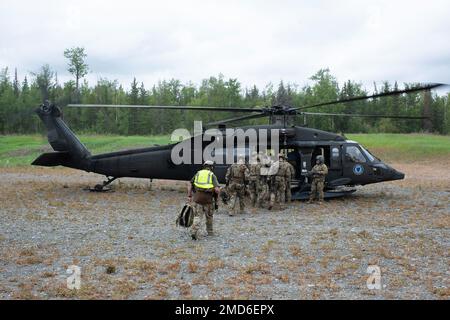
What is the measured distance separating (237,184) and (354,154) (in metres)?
4.62

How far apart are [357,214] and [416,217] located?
149cm

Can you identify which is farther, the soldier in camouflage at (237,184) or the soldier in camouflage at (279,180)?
the soldier in camouflage at (279,180)

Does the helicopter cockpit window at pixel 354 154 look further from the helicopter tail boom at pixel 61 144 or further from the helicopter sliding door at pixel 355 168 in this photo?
the helicopter tail boom at pixel 61 144

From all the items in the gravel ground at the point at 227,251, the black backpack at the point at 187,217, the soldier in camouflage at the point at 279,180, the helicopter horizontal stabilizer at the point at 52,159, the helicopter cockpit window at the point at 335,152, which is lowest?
the gravel ground at the point at 227,251

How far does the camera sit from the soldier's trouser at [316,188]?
49.2 ft

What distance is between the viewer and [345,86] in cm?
7219

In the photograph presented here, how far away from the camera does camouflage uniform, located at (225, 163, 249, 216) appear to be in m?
13.3

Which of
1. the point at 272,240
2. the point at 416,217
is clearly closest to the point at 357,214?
the point at 416,217

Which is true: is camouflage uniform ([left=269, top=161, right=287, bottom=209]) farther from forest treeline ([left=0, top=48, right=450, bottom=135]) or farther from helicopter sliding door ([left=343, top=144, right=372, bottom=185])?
forest treeline ([left=0, top=48, right=450, bottom=135])

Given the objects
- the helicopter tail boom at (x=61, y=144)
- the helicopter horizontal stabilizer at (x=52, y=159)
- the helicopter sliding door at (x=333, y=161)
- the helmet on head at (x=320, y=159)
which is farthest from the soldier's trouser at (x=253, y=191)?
the helicopter horizontal stabilizer at (x=52, y=159)

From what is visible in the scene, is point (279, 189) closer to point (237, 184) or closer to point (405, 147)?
point (237, 184)

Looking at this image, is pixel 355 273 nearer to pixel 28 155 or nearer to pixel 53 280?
pixel 53 280

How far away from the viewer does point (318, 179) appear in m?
15.0
